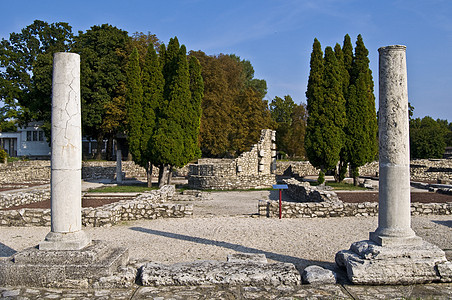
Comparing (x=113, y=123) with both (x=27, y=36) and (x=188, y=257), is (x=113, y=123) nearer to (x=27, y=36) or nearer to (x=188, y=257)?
(x=27, y=36)

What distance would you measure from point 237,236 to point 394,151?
4.57 meters

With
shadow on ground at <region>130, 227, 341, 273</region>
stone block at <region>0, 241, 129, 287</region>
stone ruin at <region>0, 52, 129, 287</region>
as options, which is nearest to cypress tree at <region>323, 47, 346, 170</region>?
shadow on ground at <region>130, 227, 341, 273</region>

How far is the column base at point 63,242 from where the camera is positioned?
5.86 metres

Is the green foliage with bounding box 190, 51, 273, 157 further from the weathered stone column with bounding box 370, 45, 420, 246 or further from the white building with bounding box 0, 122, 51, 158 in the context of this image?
the weathered stone column with bounding box 370, 45, 420, 246

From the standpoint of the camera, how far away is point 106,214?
11141 mm

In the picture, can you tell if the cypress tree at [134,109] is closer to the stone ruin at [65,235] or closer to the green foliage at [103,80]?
the green foliage at [103,80]

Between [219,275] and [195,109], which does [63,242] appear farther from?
[195,109]

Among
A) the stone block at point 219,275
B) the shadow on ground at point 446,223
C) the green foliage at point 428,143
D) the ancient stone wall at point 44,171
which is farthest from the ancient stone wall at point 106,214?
the green foliage at point 428,143

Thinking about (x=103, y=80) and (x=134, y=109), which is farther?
(x=103, y=80)

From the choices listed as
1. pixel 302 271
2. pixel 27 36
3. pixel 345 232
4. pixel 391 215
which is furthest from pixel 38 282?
pixel 27 36

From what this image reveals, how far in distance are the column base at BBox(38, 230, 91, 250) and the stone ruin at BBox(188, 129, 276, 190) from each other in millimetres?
17409

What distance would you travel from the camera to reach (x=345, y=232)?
9805 millimetres

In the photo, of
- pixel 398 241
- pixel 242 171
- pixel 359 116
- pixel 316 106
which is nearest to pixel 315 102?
pixel 316 106

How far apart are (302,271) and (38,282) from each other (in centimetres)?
392
